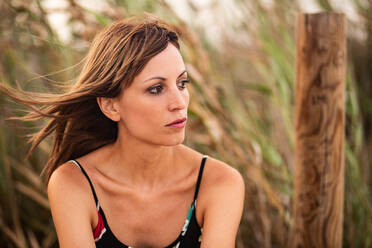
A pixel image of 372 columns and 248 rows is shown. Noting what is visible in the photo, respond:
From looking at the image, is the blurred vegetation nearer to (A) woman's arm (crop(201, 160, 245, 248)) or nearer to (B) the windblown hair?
(B) the windblown hair

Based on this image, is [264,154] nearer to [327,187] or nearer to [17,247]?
[327,187]

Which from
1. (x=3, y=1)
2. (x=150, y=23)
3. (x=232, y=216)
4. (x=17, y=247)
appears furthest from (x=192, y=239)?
(x=3, y=1)

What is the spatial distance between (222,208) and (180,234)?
20 cm

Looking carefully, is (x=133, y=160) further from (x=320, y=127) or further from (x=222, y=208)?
(x=320, y=127)

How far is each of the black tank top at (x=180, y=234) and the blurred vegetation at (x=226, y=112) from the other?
619 millimetres

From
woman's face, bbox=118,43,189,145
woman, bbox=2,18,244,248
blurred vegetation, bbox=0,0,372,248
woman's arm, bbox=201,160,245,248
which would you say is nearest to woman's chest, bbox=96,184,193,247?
woman, bbox=2,18,244,248

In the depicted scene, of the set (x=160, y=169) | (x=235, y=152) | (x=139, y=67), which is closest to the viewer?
(x=139, y=67)

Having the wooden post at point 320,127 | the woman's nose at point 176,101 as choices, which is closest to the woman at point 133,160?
the woman's nose at point 176,101

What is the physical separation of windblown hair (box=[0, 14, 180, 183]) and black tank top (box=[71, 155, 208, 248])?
17 cm

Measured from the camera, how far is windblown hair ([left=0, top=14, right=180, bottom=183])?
5.16ft

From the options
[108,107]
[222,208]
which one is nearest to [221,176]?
[222,208]

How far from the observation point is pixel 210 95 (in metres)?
2.40

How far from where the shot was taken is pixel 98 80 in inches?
63.2

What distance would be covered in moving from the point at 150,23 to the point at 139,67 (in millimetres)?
205
